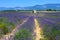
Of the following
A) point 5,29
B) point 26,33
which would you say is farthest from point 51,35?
point 5,29

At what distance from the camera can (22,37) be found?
42.9 feet

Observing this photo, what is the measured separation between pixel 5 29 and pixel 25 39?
22.2ft

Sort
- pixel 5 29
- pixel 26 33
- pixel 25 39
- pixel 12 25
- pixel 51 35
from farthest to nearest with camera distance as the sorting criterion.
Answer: pixel 12 25 → pixel 5 29 → pixel 51 35 → pixel 26 33 → pixel 25 39

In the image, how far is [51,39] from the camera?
14.6 meters

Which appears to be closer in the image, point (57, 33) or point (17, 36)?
point (17, 36)

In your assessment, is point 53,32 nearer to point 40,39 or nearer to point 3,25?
point 40,39

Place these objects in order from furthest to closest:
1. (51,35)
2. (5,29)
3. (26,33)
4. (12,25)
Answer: (12,25), (5,29), (51,35), (26,33)

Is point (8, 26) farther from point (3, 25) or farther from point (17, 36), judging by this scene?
point (17, 36)

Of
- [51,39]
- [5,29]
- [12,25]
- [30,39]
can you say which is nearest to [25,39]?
[30,39]

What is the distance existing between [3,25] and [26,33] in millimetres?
6553

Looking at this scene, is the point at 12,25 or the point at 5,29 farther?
the point at 12,25

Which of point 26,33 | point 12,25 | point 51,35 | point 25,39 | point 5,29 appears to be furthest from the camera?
point 12,25

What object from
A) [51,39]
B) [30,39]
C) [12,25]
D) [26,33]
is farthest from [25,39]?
[12,25]

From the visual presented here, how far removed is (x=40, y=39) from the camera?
15.6 metres
